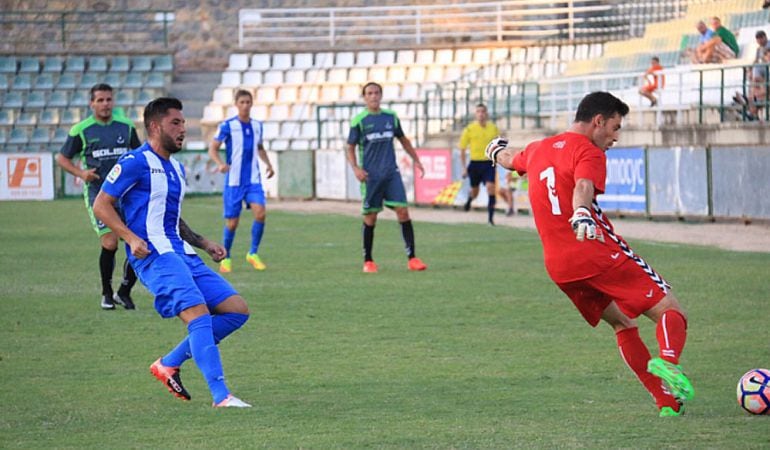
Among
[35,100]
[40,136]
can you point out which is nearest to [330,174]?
[40,136]

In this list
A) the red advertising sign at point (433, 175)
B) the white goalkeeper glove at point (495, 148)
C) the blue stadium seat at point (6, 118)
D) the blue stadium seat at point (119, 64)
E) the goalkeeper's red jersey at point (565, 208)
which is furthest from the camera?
the blue stadium seat at point (119, 64)

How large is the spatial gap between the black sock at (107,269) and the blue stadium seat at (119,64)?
30557 mm

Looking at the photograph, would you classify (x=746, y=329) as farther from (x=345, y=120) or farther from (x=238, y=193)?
(x=345, y=120)

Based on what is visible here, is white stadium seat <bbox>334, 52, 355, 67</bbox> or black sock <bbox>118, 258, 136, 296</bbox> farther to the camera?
white stadium seat <bbox>334, 52, 355, 67</bbox>

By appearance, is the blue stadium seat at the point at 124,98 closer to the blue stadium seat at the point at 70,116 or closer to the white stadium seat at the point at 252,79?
the blue stadium seat at the point at 70,116

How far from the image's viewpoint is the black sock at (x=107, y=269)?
42.5 ft

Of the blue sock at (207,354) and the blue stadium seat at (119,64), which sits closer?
the blue sock at (207,354)

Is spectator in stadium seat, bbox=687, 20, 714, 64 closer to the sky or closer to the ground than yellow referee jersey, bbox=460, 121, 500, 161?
closer to the sky

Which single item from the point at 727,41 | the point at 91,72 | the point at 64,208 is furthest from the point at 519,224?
the point at 91,72

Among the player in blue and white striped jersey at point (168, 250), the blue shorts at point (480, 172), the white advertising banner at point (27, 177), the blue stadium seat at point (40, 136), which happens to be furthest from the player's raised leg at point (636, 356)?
the blue stadium seat at point (40, 136)

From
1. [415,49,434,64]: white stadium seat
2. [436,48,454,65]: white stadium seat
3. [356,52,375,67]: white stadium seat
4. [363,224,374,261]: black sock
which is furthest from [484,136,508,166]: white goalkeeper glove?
[356,52,375,67]: white stadium seat

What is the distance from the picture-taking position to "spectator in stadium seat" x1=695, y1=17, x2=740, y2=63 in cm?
2631

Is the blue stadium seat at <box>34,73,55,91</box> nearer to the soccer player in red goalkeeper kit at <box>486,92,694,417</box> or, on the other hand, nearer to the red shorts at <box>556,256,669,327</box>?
the soccer player in red goalkeeper kit at <box>486,92,694,417</box>

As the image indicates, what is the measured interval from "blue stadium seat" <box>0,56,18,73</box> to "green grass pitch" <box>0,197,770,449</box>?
1045 inches
